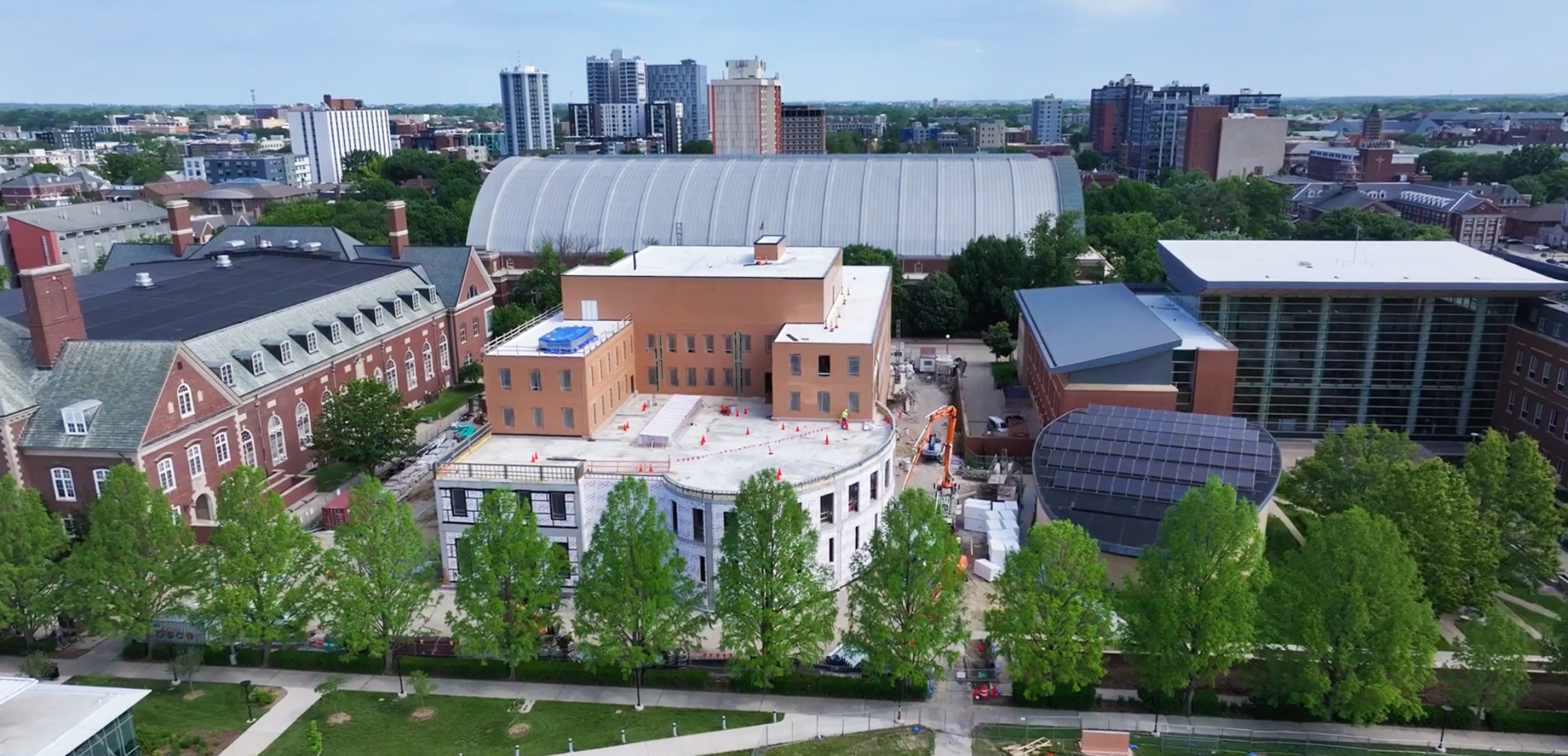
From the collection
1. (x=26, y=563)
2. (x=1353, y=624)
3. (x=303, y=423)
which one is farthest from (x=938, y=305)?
(x=26, y=563)

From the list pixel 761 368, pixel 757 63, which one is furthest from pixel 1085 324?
pixel 757 63

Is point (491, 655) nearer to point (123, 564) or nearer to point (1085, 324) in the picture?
point (123, 564)

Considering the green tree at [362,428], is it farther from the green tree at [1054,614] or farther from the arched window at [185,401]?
the green tree at [1054,614]

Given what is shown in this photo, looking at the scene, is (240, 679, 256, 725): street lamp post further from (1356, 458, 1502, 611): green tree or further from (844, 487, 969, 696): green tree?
(1356, 458, 1502, 611): green tree

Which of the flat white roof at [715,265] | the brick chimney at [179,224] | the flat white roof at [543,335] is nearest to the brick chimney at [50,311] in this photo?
the flat white roof at [543,335]

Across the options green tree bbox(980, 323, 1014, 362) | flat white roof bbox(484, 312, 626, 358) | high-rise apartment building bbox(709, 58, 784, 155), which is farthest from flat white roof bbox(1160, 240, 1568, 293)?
high-rise apartment building bbox(709, 58, 784, 155)

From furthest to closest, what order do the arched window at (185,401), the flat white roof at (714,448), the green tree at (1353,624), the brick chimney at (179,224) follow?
the brick chimney at (179,224), the arched window at (185,401), the flat white roof at (714,448), the green tree at (1353,624)

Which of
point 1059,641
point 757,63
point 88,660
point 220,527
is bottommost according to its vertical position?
point 88,660
